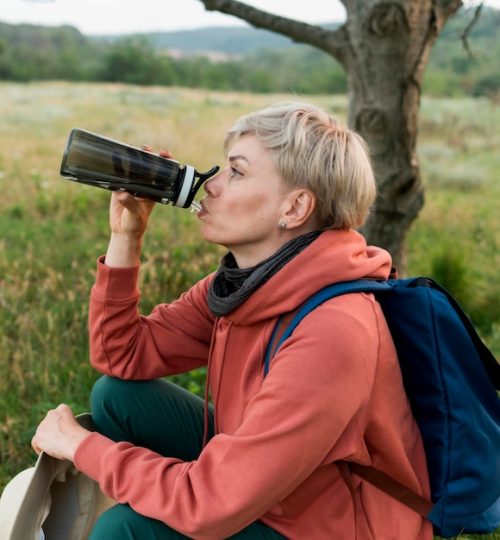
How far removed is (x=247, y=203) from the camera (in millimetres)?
2176

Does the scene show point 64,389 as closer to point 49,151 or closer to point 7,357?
point 7,357

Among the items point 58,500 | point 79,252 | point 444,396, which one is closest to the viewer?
point 444,396

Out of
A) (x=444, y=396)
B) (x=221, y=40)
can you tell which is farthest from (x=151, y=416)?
(x=221, y=40)

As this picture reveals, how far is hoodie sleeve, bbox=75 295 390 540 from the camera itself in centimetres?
177

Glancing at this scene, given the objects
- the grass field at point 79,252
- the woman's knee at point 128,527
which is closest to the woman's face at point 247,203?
the woman's knee at point 128,527

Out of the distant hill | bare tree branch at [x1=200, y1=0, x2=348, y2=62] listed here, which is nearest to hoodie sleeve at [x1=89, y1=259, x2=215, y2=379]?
bare tree branch at [x1=200, y1=0, x2=348, y2=62]

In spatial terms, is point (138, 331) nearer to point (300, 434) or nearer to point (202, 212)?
point (202, 212)

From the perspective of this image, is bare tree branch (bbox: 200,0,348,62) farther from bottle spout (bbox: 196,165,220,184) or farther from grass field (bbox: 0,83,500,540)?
bottle spout (bbox: 196,165,220,184)

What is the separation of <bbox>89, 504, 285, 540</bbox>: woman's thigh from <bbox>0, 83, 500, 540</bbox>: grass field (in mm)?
1285

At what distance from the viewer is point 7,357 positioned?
3.93 m

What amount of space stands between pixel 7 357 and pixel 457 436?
2.63 metres

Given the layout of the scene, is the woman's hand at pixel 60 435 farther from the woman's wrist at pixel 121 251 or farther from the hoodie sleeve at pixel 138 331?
the woman's wrist at pixel 121 251

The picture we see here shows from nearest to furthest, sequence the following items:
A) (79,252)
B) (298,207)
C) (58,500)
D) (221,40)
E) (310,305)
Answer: (310,305)
(298,207)
(58,500)
(79,252)
(221,40)

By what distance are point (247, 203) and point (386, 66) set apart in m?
2.36
